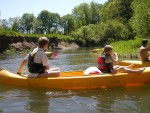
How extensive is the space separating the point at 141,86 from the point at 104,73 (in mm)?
1039

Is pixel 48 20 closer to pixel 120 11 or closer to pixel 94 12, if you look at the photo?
pixel 94 12

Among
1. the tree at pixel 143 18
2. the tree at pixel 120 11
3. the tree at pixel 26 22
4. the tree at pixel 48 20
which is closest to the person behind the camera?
the tree at pixel 143 18

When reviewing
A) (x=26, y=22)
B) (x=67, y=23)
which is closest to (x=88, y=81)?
(x=67, y=23)

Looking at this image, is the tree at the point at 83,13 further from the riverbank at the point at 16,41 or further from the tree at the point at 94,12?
the riverbank at the point at 16,41

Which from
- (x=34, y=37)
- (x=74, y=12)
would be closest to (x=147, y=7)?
(x=34, y=37)

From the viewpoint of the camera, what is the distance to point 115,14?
1795 inches

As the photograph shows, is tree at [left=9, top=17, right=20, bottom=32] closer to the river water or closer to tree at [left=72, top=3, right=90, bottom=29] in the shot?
tree at [left=72, top=3, right=90, bottom=29]

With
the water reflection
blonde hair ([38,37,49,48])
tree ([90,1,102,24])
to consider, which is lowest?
the water reflection

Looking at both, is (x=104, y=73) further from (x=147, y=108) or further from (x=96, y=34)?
(x=96, y=34)

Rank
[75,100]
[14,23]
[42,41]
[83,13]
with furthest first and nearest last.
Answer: [83,13] → [14,23] → [42,41] → [75,100]

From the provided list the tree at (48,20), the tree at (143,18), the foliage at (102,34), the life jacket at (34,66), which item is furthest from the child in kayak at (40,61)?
the tree at (48,20)

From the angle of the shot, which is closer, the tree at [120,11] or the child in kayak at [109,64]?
the child in kayak at [109,64]

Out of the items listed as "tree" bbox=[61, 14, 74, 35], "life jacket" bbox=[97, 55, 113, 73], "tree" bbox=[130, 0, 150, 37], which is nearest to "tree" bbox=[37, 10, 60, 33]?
"tree" bbox=[61, 14, 74, 35]

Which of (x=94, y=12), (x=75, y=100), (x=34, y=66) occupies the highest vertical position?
(x=94, y=12)
